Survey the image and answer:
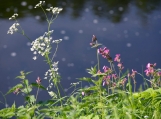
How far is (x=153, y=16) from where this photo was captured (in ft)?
Result: 22.1

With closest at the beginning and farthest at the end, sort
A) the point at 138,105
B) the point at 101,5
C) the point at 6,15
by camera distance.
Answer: the point at 138,105 → the point at 6,15 → the point at 101,5

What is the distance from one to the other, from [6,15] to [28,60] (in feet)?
6.48

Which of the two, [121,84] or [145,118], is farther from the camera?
[121,84]

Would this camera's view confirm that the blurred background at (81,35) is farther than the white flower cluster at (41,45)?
Yes

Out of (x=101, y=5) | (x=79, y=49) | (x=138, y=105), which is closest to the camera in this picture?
(x=138, y=105)

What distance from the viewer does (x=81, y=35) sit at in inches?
235

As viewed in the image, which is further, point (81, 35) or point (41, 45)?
point (81, 35)

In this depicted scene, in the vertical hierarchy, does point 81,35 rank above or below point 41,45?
above

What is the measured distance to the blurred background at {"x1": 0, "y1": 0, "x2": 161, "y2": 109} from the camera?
501 centimetres

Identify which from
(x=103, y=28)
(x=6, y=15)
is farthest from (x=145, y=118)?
(x=6, y=15)

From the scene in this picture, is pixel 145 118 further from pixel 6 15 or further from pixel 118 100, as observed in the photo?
pixel 6 15

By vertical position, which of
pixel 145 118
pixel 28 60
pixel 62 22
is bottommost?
pixel 145 118

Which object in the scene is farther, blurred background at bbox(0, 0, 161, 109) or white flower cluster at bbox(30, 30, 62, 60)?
blurred background at bbox(0, 0, 161, 109)

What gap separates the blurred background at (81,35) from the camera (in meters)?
5.01
